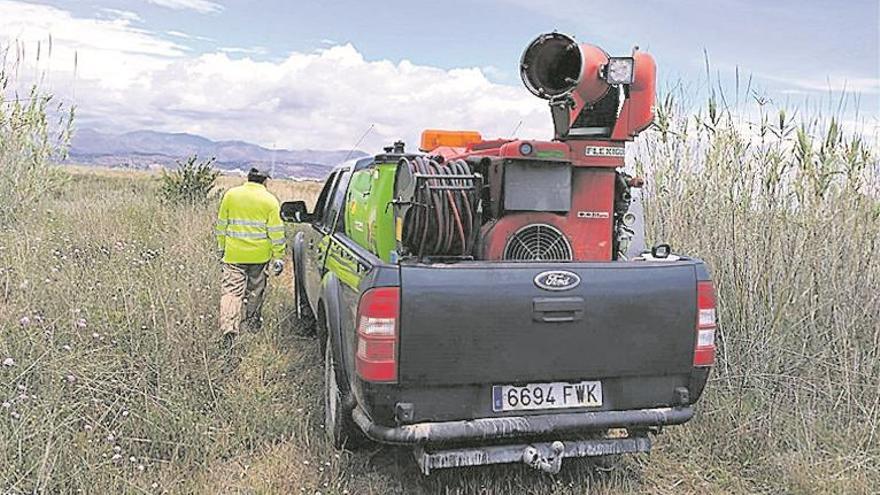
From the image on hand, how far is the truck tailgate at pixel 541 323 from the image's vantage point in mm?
3426

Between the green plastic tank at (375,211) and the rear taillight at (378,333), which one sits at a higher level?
the green plastic tank at (375,211)

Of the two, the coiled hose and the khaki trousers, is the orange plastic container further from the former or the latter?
the khaki trousers

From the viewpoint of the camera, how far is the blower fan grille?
4188 millimetres

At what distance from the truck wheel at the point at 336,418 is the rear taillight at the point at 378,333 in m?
0.77

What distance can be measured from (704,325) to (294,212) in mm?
3977

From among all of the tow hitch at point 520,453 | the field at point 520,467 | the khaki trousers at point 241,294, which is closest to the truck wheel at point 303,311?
the field at point 520,467

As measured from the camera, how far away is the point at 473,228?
13.5 feet

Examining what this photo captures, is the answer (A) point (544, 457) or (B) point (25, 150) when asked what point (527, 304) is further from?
(B) point (25, 150)

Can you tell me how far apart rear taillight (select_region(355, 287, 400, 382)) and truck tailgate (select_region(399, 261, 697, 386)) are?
45 mm

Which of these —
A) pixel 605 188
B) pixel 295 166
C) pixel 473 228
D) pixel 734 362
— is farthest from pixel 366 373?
pixel 295 166

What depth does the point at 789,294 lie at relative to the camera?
541 centimetres

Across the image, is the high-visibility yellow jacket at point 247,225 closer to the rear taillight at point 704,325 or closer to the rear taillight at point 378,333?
the rear taillight at point 378,333

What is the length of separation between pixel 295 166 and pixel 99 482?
578 cm

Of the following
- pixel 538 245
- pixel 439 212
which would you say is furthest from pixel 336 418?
pixel 538 245
